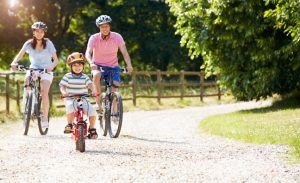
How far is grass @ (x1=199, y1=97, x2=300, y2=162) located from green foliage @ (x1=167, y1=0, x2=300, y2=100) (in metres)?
1.25

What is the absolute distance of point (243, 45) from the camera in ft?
59.2

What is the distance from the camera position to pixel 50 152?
29.9 feet

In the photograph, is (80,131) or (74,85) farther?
(74,85)

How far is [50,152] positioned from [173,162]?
6.39ft

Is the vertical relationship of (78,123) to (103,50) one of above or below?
below

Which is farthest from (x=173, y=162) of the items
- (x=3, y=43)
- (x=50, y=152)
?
(x=3, y=43)

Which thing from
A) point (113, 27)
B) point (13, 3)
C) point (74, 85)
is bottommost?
point (74, 85)

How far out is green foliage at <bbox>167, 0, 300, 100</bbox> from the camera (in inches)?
680

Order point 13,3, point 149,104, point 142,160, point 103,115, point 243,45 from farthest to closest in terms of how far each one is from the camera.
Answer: point 13,3 → point 149,104 → point 243,45 → point 103,115 → point 142,160

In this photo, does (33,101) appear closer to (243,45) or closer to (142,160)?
(142,160)

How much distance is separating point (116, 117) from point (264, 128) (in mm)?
3282

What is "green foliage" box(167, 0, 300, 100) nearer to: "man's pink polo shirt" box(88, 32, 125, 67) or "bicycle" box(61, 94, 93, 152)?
"man's pink polo shirt" box(88, 32, 125, 67)

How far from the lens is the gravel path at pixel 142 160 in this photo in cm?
691

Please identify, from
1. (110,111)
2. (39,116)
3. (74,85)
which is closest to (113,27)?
(39,116)
